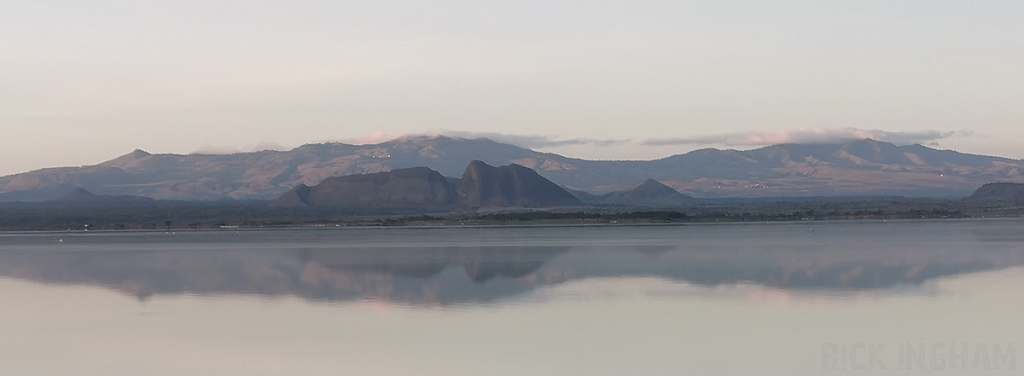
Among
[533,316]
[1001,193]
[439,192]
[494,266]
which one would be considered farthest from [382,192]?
[533,316]

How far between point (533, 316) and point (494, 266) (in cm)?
1273

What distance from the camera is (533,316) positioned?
62.2 ft

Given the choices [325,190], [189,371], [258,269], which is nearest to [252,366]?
[189,371]

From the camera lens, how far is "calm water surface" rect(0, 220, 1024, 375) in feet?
47.3

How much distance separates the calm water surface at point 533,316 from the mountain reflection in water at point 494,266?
4.8 inches

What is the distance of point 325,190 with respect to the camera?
17062 cm

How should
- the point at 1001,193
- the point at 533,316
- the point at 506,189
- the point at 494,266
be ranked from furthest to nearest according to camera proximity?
1. the point at 1001,193
2. the point at 506,189
3. the point at 494,266
4. the point at 533,316

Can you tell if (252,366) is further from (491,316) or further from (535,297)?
(535,297)

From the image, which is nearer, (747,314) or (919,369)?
(919,369)

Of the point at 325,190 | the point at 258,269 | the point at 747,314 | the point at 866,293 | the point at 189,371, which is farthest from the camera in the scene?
the point at 325,190

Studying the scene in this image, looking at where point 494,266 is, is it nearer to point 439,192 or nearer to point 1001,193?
point 439,192

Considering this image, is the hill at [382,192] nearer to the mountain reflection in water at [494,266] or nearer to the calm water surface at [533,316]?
the mountain reflection in water at [494,266]

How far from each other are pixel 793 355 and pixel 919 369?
5.33 feet

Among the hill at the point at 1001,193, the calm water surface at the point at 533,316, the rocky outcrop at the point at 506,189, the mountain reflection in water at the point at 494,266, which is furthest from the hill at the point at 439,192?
the calm water surface at the point at 533,316
